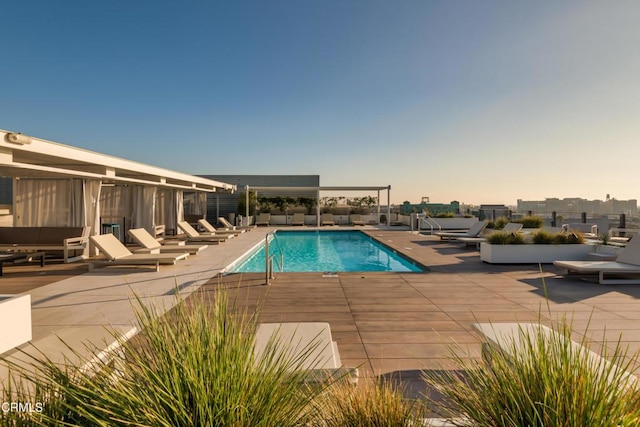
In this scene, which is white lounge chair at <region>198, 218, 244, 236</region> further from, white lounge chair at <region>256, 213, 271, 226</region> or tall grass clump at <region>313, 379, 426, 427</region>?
tall grass clump at <region>313, 379, 426, 427</region>

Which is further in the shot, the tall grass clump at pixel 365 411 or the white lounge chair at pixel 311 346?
the white lounge chair at pixel 311 346

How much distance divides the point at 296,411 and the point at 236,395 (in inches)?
11.6

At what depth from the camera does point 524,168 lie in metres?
20.3

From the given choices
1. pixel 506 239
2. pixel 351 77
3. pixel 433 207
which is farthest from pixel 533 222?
pixel 433 207

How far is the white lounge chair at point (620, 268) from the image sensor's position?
592cm

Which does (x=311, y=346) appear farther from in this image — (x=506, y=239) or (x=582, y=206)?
(x=582, y=206)

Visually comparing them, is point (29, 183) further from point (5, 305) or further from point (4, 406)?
point (4, 406)

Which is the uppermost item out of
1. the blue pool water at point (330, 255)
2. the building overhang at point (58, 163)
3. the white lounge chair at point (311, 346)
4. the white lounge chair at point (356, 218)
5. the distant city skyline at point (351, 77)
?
the distant city skyline at point (351, 77)

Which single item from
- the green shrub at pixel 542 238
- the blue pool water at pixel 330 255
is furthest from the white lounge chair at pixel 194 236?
the green shrub at pixel 542 238

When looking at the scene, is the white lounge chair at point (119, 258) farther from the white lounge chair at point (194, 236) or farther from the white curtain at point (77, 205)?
the white lounge chair at point (194, 236)

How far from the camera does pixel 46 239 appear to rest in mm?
8367

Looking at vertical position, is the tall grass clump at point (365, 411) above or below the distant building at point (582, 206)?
below

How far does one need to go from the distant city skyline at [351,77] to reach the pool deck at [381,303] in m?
7.48

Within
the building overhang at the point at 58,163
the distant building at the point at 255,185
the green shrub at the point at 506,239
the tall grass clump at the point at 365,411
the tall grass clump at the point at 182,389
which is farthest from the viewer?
the distant building at the point at 255,185
